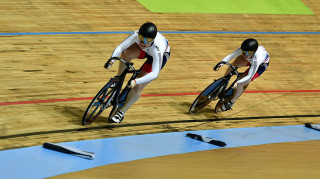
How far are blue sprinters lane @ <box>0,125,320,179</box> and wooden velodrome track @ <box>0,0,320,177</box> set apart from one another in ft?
0.49

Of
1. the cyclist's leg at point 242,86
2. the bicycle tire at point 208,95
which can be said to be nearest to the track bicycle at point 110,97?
the bicycle tire at point 208,95

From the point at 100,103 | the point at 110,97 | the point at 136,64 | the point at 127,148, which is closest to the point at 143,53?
the point at 110,97

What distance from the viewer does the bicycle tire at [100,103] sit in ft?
18.6

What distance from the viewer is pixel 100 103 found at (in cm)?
571

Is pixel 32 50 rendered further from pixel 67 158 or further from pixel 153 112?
pixel 67 158

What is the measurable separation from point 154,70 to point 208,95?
3.46 feet

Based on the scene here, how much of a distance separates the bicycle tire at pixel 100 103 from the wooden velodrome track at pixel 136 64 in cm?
10

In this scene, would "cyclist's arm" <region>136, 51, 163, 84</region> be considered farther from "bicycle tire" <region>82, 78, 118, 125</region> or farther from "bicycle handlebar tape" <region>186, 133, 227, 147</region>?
"bicycle handlebar tape" <region>186, 133, 227, 147</region>

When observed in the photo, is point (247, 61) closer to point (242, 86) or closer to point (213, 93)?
point (242, 86)

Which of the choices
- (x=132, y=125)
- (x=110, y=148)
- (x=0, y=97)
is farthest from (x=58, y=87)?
(x=110, y=148)

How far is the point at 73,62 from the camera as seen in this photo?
744 cm

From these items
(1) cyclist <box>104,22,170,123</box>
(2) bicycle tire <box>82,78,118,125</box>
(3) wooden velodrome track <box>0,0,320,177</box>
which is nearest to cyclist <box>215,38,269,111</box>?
(3) wooden velodrome track <box>0,0,320,177</box>

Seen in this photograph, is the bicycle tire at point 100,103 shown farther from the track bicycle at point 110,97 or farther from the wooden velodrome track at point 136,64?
Answer: the wooden velodrome track at point 136,64

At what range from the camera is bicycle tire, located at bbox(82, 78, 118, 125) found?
18.6 ft
